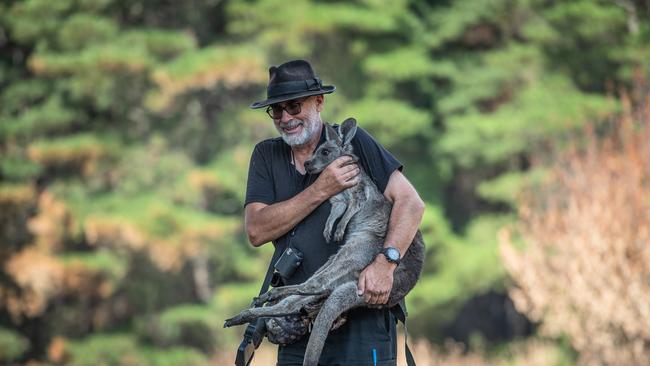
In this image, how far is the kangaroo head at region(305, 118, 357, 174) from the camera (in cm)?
446

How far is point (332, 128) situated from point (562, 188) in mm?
9836

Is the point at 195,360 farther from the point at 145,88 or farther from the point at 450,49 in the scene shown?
the point at 450,49

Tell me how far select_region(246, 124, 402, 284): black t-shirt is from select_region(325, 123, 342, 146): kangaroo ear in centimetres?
7

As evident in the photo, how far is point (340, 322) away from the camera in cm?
434

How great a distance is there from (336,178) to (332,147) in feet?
0.61

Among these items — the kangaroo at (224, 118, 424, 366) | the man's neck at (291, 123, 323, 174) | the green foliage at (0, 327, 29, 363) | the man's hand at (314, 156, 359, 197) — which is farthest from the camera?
the green foliage at (0, 327, 29, 363)

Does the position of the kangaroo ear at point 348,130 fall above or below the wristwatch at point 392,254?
above

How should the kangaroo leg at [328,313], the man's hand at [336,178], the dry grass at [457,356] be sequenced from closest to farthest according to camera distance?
1. the kangaroo leg at [328,313]
2. the man's hand at [336,178]
3. the dry grass at [457,356]

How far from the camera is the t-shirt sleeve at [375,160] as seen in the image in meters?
4.48

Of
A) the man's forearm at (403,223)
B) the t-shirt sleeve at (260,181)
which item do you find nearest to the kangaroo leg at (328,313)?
the man's forearm at (403,223)

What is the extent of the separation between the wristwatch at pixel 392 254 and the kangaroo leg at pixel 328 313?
0.18m

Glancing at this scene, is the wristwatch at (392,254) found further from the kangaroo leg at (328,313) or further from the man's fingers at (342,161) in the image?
the man's fingers at (342,161)

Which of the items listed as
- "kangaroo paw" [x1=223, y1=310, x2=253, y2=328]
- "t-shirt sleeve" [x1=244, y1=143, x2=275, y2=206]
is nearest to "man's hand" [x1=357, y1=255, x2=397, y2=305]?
"kangaroo paw" [x1=223, y1=310, x2=253, y2=328]

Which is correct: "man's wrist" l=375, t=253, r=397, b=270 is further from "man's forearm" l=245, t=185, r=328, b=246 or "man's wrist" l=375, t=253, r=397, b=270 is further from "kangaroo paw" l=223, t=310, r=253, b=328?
"kangaroo paw" l=223, t=310, r=253, b=328
